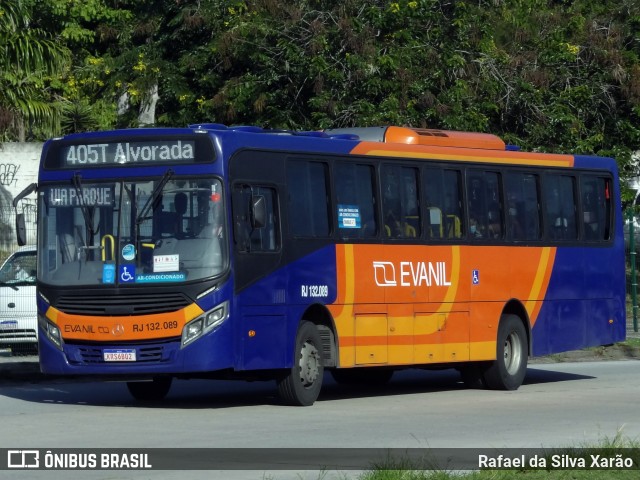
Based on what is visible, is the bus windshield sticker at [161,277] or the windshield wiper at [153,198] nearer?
the bus windshield sticker at [161,277]

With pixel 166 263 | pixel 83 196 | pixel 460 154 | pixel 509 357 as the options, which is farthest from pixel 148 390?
pixel 460 154

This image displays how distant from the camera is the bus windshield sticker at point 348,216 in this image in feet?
56.8

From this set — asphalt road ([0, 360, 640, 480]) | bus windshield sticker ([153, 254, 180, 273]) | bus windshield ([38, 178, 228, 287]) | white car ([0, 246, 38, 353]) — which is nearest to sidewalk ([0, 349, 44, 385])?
asphalt road ([0, 360, 640, 480])

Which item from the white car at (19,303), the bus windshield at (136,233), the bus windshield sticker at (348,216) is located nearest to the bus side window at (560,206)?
the bus windshield sticker at (348,216)

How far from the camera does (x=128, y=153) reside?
16062 mm

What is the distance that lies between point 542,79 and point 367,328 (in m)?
16.7

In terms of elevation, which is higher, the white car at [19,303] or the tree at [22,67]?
the tree at [22,67]

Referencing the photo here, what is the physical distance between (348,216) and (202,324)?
284cm

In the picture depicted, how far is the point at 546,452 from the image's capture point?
1127cm

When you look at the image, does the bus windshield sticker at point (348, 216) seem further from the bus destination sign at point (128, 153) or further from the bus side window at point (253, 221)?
the bus destination sign at point (128, 153)

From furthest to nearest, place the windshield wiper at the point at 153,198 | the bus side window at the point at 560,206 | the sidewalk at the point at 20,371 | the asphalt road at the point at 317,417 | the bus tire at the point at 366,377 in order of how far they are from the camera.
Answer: the bus side window at the point at 560,206 → the bus tire at the point at 366,377 → the sidewalk at the point at 20,371 → the windshield wiper at the point at 153,198 → the asphalt road at the point at 317,417

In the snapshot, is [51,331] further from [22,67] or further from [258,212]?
[22,67]

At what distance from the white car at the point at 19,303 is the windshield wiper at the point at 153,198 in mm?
6978

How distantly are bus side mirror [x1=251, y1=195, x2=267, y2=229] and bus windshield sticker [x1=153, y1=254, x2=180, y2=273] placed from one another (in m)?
0.91
